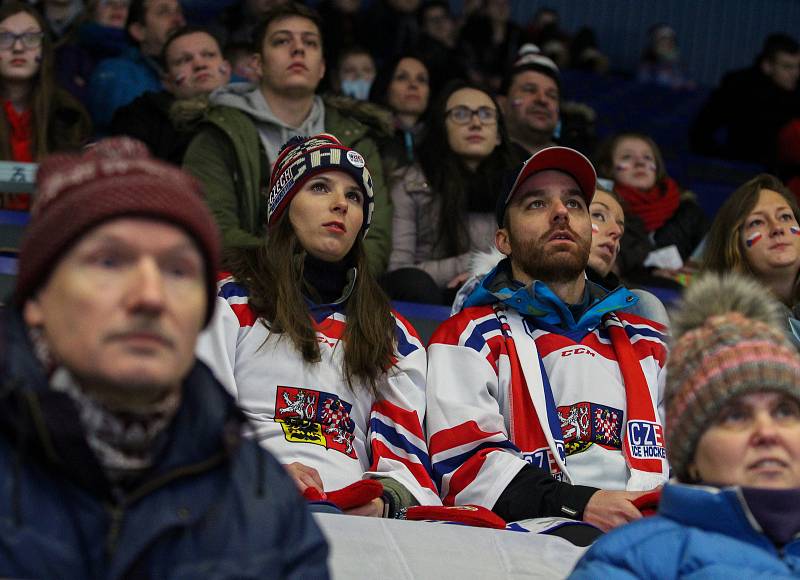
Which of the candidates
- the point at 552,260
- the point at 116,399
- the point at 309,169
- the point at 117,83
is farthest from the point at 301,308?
the point at 117,83

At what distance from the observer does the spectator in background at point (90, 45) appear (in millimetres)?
6629

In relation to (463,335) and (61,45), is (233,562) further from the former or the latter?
(61,45)

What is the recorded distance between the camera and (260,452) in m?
2.19

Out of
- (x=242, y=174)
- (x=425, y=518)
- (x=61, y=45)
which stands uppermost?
(x=61, y=45)

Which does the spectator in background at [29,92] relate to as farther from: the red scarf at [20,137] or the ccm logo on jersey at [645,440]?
the ccm logo on jersey at [645,440]

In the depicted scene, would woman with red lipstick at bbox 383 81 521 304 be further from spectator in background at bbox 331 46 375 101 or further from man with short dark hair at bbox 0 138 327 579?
man with short dark hair at bbox 0 138 327 579

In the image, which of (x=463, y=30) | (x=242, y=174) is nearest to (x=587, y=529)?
(x=242, y=174)

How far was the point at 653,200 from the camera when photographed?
6.36 metres

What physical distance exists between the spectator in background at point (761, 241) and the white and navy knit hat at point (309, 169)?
1268 millimetres

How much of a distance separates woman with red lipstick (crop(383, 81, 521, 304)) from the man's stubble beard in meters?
1.01

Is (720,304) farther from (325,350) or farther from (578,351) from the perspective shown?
(325,350)

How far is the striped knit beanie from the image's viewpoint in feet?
8.34

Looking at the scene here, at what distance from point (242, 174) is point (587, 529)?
7.37 feet

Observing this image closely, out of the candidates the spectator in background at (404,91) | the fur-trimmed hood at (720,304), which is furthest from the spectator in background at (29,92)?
the fur-trimmed hood at (720,304)
